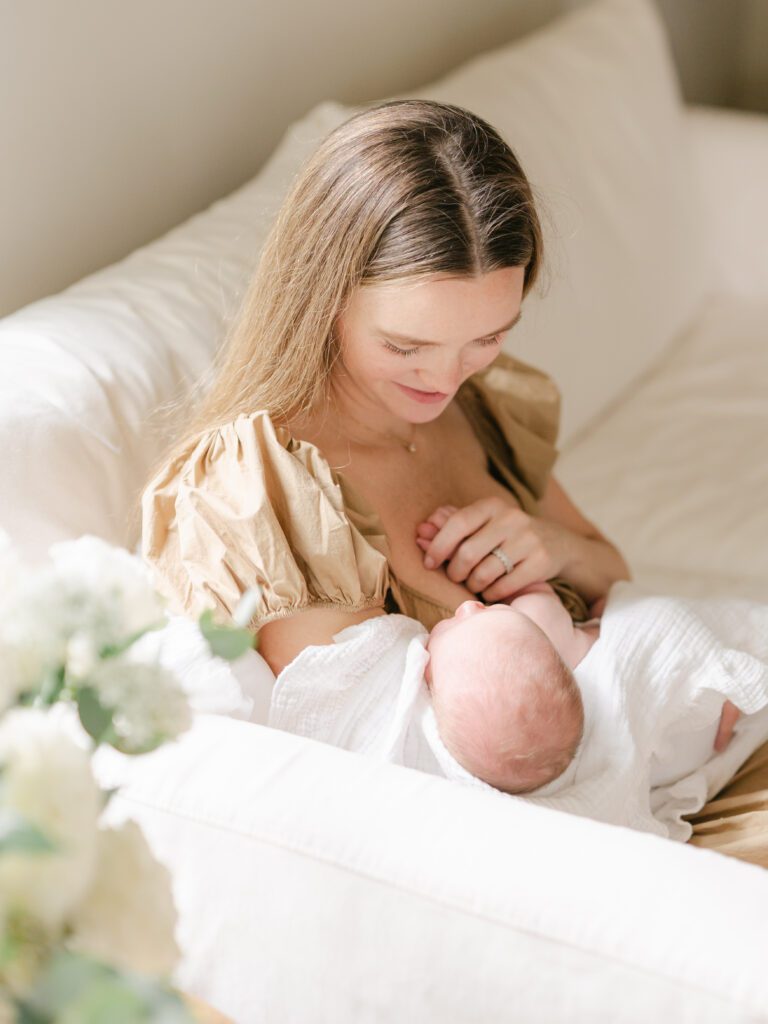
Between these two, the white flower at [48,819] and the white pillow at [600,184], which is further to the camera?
the white pillow at [600,184]

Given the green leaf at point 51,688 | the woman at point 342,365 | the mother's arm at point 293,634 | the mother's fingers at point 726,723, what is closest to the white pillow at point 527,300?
the woman at point 342,365

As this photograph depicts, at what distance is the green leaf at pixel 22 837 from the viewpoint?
48 cm

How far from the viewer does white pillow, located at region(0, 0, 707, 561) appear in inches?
50.5

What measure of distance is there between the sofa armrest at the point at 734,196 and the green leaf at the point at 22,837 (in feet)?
7.43

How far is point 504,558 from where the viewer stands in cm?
138

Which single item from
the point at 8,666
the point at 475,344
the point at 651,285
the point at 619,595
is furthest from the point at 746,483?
the point at 8,666

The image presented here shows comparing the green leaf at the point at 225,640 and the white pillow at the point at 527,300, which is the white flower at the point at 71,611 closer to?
the green leaf at the point at 225,640

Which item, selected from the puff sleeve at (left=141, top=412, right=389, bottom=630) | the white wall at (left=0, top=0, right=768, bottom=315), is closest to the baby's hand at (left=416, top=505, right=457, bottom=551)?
the puff sleeve at (left=141, top=412, right=389, bottom=630)

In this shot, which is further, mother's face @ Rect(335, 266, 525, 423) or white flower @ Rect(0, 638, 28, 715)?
mother's face @ Rect(335, 266, 525, 423)

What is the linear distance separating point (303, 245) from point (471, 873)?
64 centimetres

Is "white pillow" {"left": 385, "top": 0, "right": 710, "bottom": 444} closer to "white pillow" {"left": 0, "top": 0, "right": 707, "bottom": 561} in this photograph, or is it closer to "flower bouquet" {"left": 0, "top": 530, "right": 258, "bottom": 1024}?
"white pillow" {"left": 0, "top": 0, "right": 707, "bottom": 561}

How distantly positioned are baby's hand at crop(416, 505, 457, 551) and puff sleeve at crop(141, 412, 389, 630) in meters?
0.14

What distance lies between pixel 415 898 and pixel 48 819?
0.39 m

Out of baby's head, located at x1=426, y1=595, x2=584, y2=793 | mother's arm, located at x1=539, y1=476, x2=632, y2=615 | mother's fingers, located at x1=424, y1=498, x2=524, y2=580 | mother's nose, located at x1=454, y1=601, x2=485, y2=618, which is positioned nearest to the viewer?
baby's head, located at x1=426, y1=595, x2=584, y2=793
